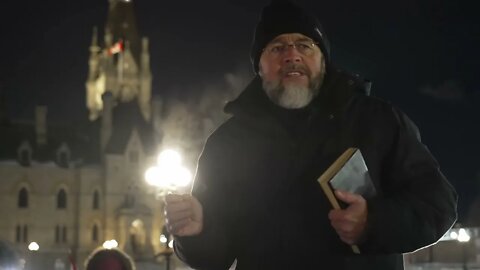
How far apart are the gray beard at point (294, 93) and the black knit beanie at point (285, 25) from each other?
0.53ft

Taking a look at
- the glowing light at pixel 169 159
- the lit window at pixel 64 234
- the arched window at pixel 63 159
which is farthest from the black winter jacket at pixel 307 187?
the arched window at pixel 63 159

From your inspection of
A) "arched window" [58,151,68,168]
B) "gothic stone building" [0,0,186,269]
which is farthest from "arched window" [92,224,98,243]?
"arched window" [58,151,68,168]

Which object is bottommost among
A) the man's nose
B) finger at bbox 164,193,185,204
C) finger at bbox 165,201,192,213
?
finger at bbox 165,201,192,213

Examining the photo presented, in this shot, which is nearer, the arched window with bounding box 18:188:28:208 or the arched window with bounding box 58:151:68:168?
the arched window with bounding box 18:188:28:208

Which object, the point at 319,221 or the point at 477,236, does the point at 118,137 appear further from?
the point at 319,221

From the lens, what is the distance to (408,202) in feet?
7.23

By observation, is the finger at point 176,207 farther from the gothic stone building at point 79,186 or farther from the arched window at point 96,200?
the arched window at point 96,200

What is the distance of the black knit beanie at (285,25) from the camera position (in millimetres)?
2615

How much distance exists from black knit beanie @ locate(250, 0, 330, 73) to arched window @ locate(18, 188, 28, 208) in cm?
5071

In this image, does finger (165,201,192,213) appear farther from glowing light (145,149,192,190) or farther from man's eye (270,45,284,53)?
glowing light (145,149,192,190)

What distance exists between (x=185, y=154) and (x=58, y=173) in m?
9.81

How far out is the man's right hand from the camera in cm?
240

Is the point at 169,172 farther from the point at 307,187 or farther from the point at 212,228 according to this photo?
the point at 307,187

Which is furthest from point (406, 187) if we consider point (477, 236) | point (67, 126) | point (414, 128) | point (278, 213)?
point (67, 126)
